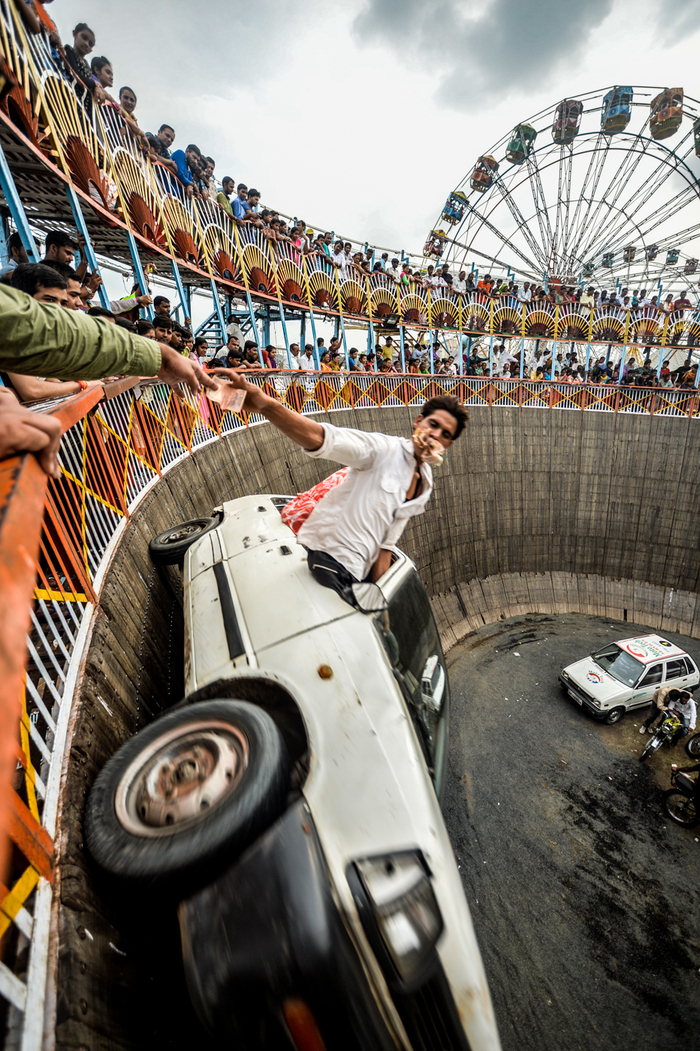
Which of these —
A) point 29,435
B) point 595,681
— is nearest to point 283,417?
point 29,435

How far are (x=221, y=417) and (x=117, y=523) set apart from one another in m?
4.26

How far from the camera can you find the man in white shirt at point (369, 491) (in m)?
2.23

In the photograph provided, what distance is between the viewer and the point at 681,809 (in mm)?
6836

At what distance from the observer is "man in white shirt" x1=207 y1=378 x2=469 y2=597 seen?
2.23 meters

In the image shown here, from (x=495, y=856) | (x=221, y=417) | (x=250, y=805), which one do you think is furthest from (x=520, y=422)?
(x=250, y=805)

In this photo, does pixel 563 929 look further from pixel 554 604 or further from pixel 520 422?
pixel 520 422

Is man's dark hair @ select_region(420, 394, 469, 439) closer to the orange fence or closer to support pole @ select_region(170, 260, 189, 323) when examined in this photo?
the orange fence

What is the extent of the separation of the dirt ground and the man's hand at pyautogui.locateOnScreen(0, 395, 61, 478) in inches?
261

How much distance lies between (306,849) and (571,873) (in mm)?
6666

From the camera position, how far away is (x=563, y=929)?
5.09 m

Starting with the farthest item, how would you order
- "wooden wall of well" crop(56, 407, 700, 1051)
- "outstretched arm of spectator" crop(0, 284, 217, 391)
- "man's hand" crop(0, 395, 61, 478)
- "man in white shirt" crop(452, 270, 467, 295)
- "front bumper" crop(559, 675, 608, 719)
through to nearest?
"man in white shirt" crop(452, 270, 467, 295), "front bumper" crop(559, 675, 608, 719), "wooden wall of well" crop(56, 407, 700, 1051), "outstretched arm of spectator" crop(0, 284, 217, 391), "man's hand" crop(0, 395, 61, 478)

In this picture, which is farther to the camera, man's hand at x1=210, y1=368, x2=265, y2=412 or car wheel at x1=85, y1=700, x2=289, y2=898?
man's hand at x1=210, y1=368, x2=265, y2=412

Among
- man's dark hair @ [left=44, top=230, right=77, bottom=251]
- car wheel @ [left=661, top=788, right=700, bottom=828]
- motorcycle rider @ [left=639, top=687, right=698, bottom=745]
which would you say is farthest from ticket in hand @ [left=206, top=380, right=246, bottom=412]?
motorcycle rider @ [left=639, top=687, right=698, bottom=745]

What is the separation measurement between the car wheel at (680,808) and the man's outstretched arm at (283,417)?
29.5 feet
